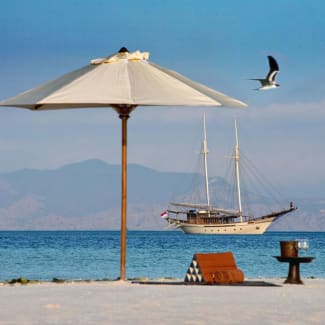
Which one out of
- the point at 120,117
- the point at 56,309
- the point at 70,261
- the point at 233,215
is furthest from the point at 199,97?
the point at 233,215

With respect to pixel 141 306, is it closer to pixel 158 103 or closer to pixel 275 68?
pixel 158 103

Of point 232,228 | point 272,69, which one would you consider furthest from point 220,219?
point 272,69

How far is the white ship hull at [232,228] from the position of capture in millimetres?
100375

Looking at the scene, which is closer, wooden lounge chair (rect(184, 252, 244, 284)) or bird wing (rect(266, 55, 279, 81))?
wooden lounge chair (rect(184, 252, 244, 284))

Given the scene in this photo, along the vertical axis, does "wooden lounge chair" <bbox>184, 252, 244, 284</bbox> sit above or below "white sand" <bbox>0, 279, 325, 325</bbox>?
above

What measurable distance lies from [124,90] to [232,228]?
294 ft

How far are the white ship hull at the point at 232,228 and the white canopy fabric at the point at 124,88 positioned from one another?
87.7m

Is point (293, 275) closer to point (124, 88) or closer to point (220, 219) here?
point (124, 88)

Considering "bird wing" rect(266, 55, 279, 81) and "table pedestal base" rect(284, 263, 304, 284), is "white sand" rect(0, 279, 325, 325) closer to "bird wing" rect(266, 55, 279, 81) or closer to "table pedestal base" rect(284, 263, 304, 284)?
"table pedestal base" rect(284, 263, 304, 284)

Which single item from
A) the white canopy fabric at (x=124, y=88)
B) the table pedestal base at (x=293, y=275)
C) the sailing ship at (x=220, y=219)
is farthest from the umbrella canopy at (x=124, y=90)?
the sailing ship at (x=220, y=219)

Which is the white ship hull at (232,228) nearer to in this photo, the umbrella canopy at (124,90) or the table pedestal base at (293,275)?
the table pedestal base at (293,275)

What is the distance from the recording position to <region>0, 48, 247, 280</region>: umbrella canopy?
38.1 feet

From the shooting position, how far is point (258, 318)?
8938 millimetres

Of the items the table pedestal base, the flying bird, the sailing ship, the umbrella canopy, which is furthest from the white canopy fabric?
the sailing ship
